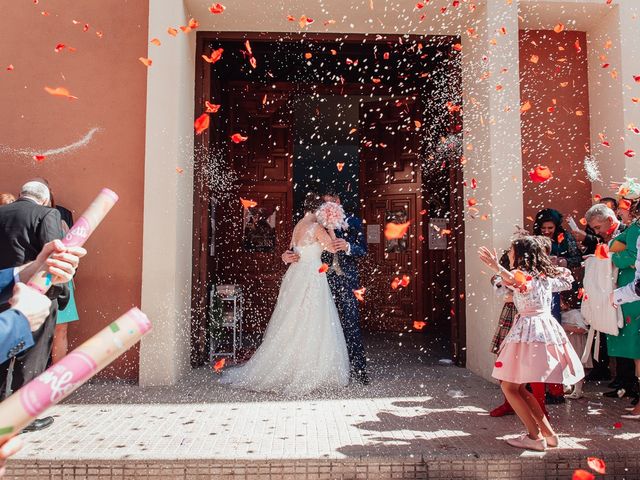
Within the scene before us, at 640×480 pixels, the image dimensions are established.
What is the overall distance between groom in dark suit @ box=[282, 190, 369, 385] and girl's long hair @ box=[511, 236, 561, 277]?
2.07 metres

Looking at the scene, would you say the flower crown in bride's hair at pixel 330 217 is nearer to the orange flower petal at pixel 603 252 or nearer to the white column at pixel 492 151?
the white column at pixel 492 151

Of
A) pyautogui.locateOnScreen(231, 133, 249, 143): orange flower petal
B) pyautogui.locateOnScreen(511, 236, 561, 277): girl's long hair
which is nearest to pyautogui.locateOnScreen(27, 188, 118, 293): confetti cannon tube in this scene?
pyautogui.locateOnScreen(511, 236, 561, 277): girl's long hair

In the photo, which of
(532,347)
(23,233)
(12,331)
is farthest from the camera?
(23,233)

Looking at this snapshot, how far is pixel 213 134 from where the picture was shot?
7113 millimetres

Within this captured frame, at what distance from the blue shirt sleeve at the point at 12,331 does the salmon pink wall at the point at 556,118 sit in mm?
5785

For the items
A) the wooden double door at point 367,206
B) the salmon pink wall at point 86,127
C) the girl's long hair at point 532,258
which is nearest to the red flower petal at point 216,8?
the salmon pink wall at point 86,127

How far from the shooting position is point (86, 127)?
5.86 meters

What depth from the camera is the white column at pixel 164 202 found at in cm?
555

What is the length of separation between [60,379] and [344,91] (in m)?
8.28

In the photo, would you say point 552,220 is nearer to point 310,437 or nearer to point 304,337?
point 304,337

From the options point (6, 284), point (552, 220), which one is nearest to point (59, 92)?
point (6, 284)

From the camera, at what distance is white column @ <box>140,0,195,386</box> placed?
5547 millimetres

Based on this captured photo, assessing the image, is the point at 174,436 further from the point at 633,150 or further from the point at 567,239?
the point at 633,150

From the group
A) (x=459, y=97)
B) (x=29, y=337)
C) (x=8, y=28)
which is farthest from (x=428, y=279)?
(x=29, y=337)
